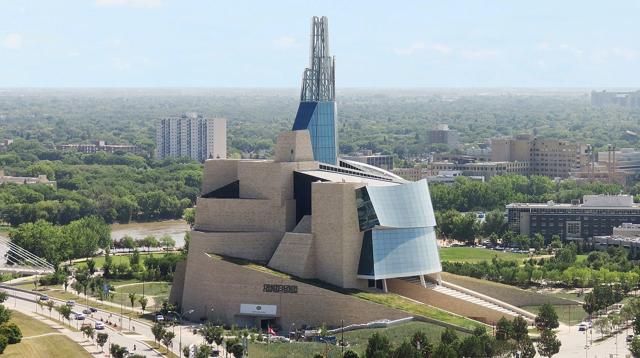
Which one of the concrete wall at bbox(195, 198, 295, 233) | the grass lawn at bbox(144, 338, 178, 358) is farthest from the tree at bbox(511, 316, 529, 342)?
the concrete wall at bbox(195, 198, 295, 233)

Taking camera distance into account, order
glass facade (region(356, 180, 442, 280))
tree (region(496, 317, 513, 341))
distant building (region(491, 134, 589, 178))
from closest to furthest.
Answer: tree (region(496, 317, 513, 341)) < glass facade (region(356, 180, 442, 280)) < distant building (region(491, 134, 589, 178))

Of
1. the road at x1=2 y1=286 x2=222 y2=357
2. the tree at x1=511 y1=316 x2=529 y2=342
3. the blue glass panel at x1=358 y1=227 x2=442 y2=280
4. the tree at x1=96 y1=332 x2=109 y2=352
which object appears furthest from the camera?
the blue glass panel at x1=358 y1=227 x2=442 y2=280

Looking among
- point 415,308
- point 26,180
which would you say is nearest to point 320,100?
point 415,308

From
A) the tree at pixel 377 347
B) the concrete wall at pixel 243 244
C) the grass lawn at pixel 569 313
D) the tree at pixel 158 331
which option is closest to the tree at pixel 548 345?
the tree at pixel 377 347

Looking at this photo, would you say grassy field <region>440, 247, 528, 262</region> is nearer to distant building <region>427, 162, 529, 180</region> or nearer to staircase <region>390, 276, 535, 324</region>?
staircase <region>390, 276, 535, 324</region>

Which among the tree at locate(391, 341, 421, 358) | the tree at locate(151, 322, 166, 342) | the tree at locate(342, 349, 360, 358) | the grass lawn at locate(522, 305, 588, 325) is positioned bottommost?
the grass lawn at locate(522, 305, 588, 325)

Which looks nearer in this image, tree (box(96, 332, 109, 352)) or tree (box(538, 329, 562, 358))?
tree (box(538, 329, 562, 358))
